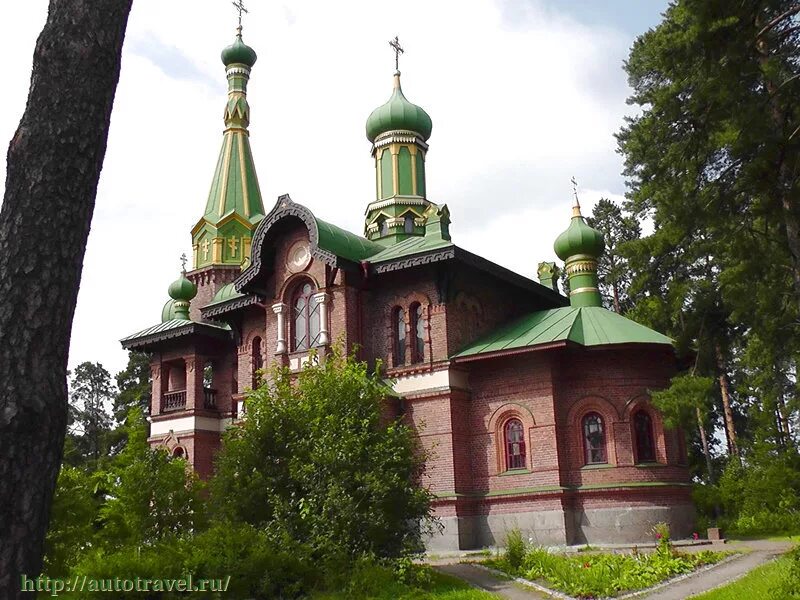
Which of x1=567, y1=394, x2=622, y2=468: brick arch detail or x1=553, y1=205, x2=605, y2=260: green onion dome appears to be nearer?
x1=567, y1=394, x2=622, y2=468: brick arch detail

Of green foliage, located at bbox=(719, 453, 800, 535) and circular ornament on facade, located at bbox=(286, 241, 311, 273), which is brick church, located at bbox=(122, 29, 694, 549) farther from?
green foliage, located at bbox=(719, 453, 800, 535)

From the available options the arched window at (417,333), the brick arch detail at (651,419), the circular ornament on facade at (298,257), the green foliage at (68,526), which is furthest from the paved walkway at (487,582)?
the circular ornament on facade at (298,257)

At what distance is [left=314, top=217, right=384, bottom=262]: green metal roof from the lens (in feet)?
62.8

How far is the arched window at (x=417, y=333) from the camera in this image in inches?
743

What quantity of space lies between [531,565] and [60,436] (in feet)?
32.5

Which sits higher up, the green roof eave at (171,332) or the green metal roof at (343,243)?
the green metal roof at (343,243)

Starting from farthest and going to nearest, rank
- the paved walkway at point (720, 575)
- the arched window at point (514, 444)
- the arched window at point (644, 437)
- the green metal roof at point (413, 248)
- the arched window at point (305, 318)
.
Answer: the arched window at point (305, 318)
the green metal roof at point (413, 248)
the arched window at point (514, 444)
the arched window at point (644, 437)
the paved walkway at point (720, 575)

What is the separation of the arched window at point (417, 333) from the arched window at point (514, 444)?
239 centimetres

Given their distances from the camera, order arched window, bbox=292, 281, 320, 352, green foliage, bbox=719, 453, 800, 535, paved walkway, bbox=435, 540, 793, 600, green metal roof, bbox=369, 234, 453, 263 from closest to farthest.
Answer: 1. paved walkway, bbox=435, 540, 793, 600
2. green metal roof, bbox=369, 234, 453, 263
3. arched window, bbox=292, 281, 320, 352
4. green foliage, bbox=719, 453, 800, 535

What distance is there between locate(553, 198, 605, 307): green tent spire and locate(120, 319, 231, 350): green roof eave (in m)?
9.83

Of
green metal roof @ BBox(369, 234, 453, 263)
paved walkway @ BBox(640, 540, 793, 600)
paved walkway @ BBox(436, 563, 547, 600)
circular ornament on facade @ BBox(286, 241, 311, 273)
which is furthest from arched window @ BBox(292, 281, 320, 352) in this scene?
paved walkway @ BBox(640, 540, 793, 600)

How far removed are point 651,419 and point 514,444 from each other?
2.88 m

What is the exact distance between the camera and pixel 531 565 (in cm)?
1298

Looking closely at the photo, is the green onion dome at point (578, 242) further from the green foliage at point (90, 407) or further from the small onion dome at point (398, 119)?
the green foliage at point (90, 407)
